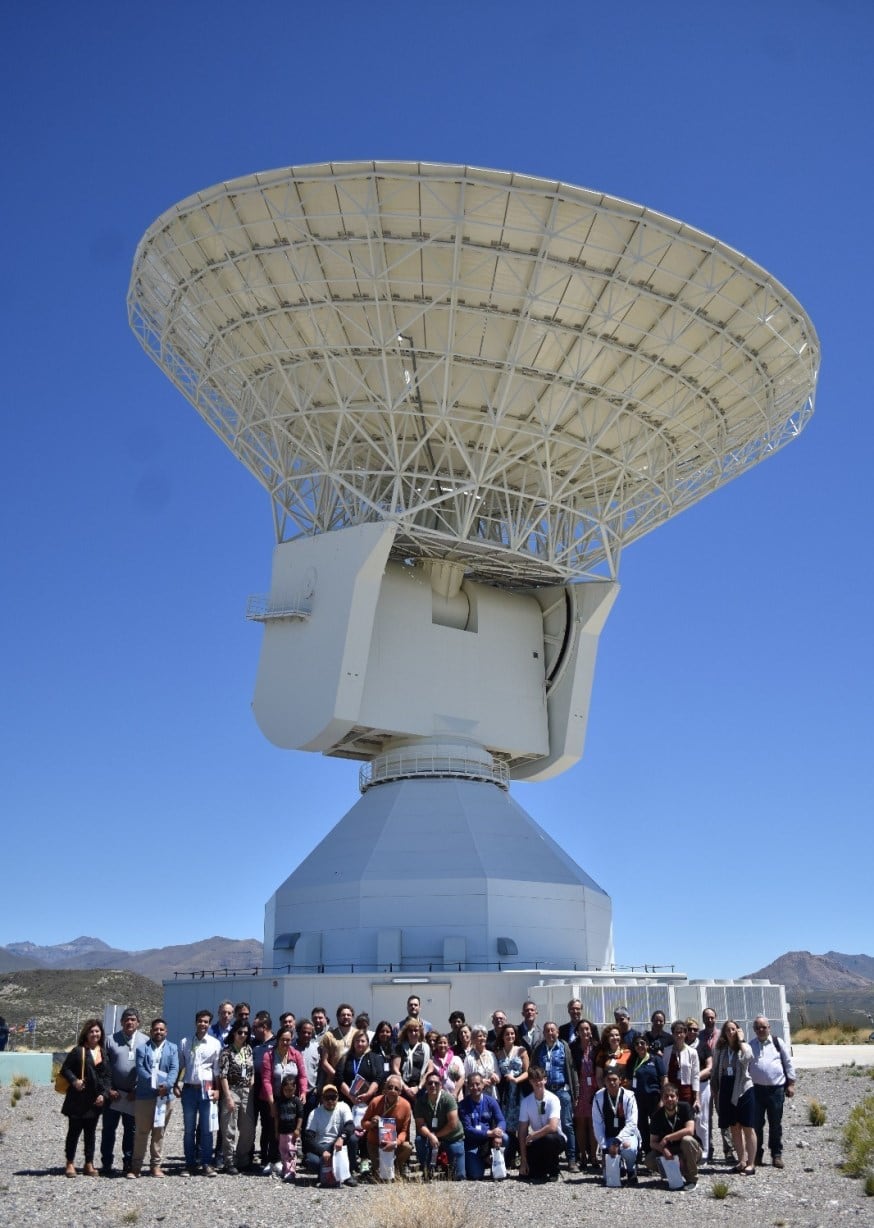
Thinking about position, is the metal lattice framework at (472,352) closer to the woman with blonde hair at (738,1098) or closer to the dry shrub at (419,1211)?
the woman with blonde hair at (738,1098)

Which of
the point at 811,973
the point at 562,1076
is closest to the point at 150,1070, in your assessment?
the point at 562,1076

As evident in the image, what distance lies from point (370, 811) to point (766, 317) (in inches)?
580

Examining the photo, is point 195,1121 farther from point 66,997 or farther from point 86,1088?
point 66,997

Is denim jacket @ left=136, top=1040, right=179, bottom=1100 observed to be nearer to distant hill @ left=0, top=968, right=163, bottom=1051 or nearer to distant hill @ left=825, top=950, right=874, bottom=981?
distant hill @ left=0, top=968, right=163, bottom=1051

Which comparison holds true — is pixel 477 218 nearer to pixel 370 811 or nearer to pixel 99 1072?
pixel 370 811

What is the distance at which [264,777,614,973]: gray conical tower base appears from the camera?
90.6ft

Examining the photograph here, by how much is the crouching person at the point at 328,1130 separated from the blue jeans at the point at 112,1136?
1.75 metres

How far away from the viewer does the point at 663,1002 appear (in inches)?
972

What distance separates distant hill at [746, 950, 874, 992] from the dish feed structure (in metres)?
125

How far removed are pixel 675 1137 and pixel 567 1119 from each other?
123 centimetres

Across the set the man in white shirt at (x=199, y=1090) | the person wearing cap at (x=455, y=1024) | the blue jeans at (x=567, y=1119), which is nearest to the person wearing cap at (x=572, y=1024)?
the blue jeans at (x=567, y=1119)

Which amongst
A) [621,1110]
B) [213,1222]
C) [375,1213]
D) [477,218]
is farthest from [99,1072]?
[477,218]

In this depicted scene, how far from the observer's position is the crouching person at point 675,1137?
11680 millimetres

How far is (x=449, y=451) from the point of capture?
2944cm
